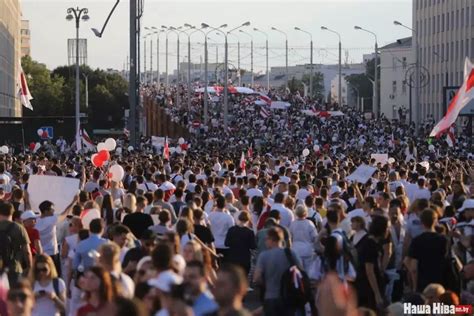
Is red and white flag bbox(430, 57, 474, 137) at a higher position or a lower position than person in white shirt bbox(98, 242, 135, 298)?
higher

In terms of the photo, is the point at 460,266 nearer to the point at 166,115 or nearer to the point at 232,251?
the point at 232,251

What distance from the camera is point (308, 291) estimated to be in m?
13.9

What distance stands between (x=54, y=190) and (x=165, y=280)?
29.8ft

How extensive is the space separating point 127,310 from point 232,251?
877 cm

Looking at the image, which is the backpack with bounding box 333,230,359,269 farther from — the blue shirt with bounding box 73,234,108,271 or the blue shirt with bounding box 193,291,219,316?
the blue shirt with bounding box 193,291,219,316

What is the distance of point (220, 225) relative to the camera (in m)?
18.3

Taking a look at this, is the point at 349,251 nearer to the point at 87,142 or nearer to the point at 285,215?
the point at 285,215

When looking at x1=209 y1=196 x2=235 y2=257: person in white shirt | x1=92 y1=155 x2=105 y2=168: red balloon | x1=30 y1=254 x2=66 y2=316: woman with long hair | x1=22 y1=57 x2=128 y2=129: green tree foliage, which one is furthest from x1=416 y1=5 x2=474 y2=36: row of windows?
x1=30 y1=254 x2=66 y2=316: woman with long hair

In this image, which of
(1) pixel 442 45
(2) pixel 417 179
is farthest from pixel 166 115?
(2) pixel 417 179

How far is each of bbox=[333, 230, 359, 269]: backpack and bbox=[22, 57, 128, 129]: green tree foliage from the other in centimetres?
11081

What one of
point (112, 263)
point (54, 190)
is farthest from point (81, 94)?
point (112, 263)

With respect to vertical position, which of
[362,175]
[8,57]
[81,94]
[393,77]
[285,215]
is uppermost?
[8,57]

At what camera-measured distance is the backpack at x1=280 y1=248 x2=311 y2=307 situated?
45.2ft

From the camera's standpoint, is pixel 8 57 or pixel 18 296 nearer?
pixel 18 296
